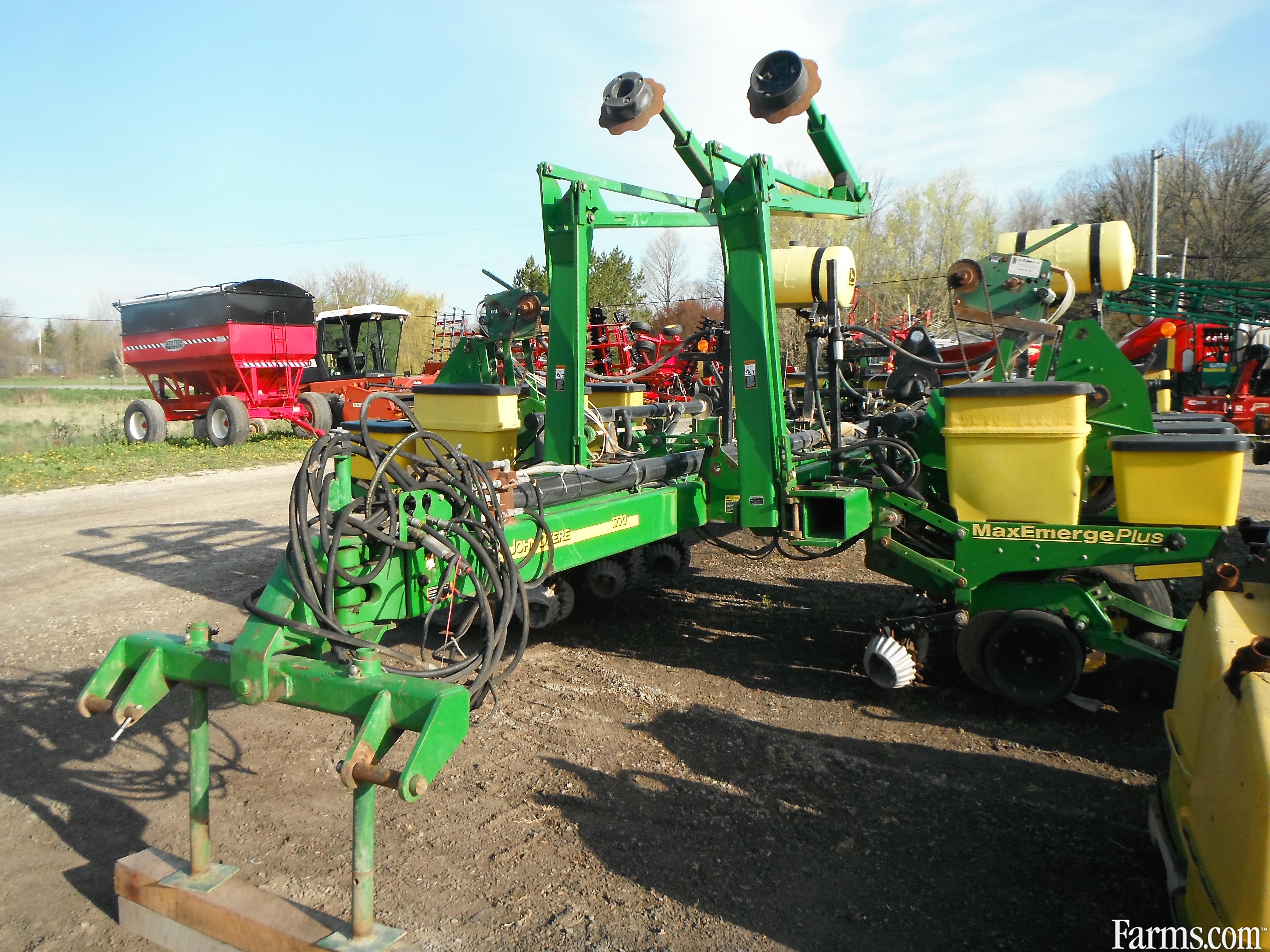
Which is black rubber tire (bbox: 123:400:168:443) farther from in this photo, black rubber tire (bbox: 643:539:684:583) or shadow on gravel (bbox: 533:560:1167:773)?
black rubber tire (bbox: 643:539:684:583)

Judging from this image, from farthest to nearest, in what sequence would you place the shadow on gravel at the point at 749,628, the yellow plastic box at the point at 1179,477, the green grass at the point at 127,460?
1. the green grass at the point at 127,460
2. the shadow on gravel at the point at 749,628
3. the yellow plastic box at the point at 1179,477

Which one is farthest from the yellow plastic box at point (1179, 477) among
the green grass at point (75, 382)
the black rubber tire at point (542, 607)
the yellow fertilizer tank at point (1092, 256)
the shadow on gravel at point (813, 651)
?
the green grass at point (75, 382)

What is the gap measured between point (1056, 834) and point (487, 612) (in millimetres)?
2228

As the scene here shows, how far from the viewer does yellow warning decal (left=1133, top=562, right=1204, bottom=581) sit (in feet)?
13.5

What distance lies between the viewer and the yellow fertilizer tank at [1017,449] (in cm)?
415

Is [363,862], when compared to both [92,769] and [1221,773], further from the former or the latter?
[1221,773]

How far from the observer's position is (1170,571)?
418 centimetres

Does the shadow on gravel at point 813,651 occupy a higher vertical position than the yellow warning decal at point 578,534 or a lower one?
lower

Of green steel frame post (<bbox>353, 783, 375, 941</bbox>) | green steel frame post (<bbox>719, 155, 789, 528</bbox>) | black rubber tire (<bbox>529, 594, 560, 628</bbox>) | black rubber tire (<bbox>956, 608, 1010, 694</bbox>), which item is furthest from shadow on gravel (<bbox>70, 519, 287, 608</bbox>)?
black rubber tire (<bbox>956, 608, 1010, 694</bbox>)

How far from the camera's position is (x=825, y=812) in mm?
3445

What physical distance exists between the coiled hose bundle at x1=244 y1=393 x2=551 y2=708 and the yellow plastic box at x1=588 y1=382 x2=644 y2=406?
477 centimetres

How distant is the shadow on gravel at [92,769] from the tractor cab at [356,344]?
16054 mm

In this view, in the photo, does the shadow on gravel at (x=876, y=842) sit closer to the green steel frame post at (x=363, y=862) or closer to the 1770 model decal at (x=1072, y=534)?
the green steel frame post at (x=363, y=862)

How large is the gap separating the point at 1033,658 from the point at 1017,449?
3.34 ft
